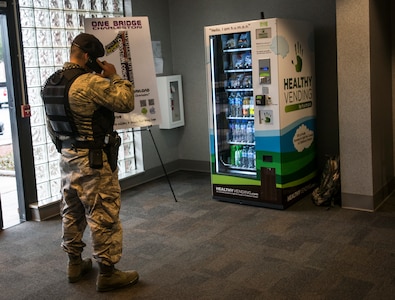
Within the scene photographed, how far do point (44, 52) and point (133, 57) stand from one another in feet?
3.32

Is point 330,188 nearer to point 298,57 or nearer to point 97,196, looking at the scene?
point 298,57

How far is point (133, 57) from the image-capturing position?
493 cm

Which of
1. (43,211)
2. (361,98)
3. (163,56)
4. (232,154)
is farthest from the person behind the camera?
(163,56)

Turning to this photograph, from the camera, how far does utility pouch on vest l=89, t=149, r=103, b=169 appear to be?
10.6 feet

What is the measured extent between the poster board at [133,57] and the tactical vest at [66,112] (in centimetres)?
157

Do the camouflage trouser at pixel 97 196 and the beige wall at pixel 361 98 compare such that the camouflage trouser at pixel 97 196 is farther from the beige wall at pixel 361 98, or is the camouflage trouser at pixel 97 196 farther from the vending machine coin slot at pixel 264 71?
the beige wall at pixel 361 98

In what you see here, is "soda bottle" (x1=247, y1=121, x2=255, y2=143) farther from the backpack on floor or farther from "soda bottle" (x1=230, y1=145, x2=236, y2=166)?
the backpack on floor

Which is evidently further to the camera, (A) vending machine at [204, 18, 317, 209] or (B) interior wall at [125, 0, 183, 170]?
(B) interior wall at [125, 0, 183, 170]

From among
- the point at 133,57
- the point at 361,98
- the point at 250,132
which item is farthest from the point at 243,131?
the point at 133,57

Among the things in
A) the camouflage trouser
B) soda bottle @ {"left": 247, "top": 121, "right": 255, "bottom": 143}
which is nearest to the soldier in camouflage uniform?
the camouflage trouser

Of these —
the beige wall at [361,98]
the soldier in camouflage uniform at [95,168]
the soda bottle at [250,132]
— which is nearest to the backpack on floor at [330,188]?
the beige wall at [361,98]

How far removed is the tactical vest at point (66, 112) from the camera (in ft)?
10.5

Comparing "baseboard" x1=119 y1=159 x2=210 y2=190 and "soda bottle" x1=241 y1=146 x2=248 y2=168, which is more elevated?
"soda bottle" x1=241 y1=146 x2=248 y2=168

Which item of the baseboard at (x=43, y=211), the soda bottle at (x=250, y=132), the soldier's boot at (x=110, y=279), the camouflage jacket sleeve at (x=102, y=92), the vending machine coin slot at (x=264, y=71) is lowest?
the soldier's boot at (x=110, y=279)
